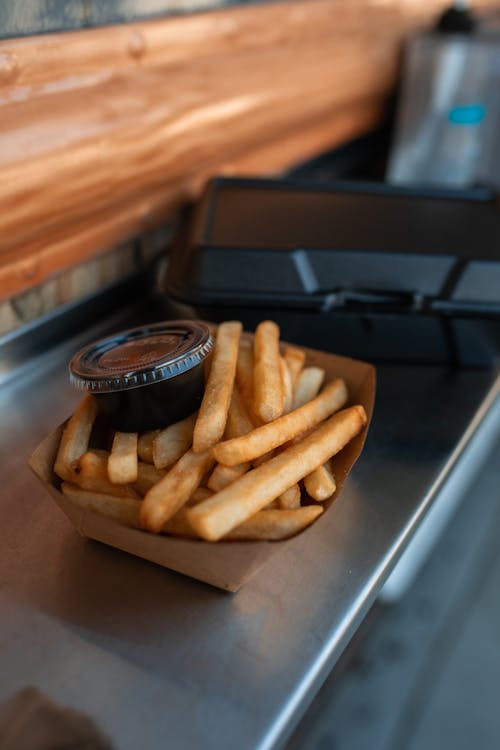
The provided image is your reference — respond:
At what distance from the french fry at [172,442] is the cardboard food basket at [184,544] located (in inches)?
4.0

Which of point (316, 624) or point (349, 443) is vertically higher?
point (349, 443)

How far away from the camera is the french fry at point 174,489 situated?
736 mm

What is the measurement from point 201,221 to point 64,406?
0.47 metres

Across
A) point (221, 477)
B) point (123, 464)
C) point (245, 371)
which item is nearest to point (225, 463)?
point (221, 477)

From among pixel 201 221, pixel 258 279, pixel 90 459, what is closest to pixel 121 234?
pixel 201 221

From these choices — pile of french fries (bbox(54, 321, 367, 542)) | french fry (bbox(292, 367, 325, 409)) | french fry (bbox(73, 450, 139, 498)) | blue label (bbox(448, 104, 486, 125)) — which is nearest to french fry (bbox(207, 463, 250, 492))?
pile of french fries (bbox(54, 321, 367, 542))

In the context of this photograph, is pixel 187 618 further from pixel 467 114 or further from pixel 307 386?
pixel 467 114

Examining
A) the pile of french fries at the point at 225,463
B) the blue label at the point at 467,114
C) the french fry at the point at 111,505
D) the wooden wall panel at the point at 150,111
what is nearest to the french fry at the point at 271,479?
the pile of french fries at the point at 225,463

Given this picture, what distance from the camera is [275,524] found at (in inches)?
30.0

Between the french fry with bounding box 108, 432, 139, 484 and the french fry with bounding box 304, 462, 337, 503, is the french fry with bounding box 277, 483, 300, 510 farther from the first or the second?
the french fry with bounding box 108, 432, 139, 484

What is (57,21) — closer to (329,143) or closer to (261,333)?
(261,333)

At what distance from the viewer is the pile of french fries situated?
0.75 m

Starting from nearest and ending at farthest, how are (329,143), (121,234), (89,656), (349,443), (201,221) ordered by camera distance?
(89,656), (349,443), (201,221), (121,234), (329,143)

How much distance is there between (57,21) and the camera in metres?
1.19
